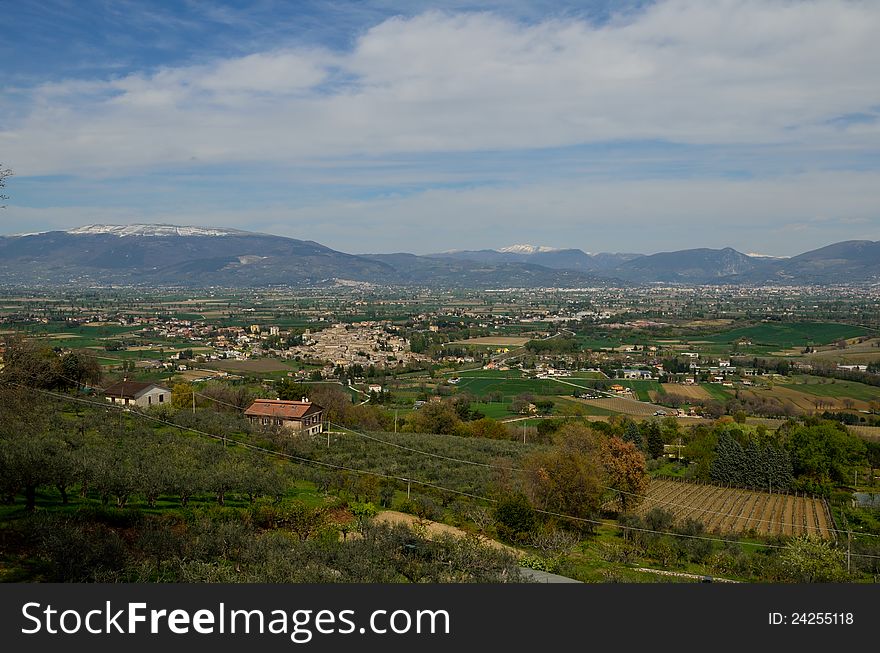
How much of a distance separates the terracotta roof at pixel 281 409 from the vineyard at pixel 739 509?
14.1m

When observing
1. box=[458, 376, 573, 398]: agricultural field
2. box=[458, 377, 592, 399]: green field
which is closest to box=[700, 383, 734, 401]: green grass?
box=[458, 377, 592, 399]: green field

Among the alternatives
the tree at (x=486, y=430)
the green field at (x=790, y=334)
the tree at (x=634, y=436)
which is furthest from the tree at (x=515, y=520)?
the green field at (x=790, y=334)

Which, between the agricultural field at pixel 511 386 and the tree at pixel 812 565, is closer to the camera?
the tree at pixel 812 565

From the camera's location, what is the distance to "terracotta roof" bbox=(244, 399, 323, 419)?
89.3 ft

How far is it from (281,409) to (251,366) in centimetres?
2365

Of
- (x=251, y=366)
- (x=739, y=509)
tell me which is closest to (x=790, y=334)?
(x=251, y=366)

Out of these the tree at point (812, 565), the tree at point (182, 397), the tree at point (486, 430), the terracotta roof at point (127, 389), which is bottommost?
the tree at point (486, 430)

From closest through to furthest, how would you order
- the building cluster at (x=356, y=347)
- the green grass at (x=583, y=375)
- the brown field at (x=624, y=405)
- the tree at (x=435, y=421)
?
the tree at (x=435, y=421), the brown field at (x=624, y=405), the green grass at (x=583, y=375), the building cluster at (x=356, y=347)

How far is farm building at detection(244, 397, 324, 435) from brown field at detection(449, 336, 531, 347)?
139 feet

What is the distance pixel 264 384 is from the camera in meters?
39.9

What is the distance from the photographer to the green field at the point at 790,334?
71.8 metres

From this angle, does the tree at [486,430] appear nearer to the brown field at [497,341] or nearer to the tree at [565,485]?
the tree at [565,485]

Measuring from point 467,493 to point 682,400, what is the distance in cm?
3061

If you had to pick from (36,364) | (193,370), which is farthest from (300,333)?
(36,364)
